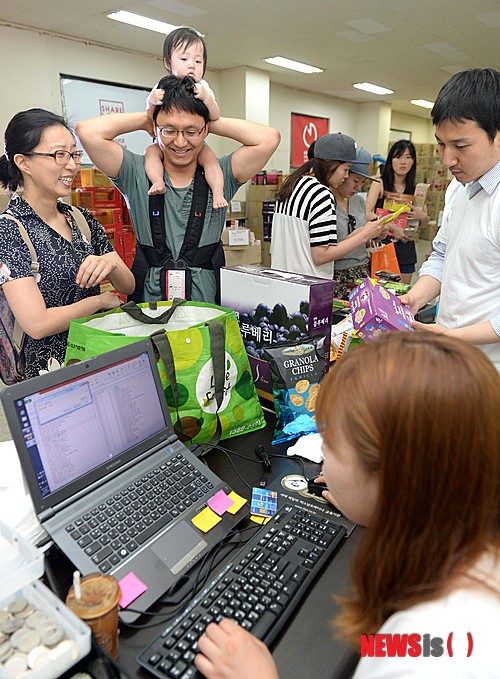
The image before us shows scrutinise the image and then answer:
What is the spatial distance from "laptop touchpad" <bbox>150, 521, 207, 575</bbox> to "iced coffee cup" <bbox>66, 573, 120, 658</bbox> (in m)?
0.16

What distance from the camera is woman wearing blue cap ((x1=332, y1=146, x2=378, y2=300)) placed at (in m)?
2.48

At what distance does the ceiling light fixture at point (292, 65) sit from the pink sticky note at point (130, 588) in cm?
704

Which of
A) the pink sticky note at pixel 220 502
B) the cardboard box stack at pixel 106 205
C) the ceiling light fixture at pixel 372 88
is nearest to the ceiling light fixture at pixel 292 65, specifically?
the ceiling light fixture at pixel 372 88

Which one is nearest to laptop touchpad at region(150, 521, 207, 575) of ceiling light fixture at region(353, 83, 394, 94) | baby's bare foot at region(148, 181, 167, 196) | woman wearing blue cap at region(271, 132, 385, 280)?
baby's bare foot at region(148, 181, 167, 196)

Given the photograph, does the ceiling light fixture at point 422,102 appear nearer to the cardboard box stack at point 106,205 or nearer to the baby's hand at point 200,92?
the cardboard box stack at point 106,205

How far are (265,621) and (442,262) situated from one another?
1.61 m

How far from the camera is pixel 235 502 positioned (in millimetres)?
1039

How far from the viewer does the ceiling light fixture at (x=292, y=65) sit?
6.64 metres

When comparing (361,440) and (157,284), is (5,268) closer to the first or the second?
(157,284)

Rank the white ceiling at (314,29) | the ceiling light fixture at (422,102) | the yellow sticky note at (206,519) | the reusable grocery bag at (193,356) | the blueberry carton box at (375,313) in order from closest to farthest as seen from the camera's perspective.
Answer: the yellow sticky note at (206,519), the reusable grocery bag at (193,356), the blueberry carton box at (375,313), the white ceiling at (314,29), the ceiling light fixture at (422,102)

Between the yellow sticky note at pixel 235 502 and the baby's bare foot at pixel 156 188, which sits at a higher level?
the baby's bare foot at pixel 156 188

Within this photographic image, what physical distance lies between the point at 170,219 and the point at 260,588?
4.27 feet

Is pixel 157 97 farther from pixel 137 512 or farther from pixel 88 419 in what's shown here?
pixel 137 512

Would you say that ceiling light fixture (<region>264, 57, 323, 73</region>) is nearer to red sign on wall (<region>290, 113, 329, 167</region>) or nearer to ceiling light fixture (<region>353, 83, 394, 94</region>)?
ceiling light fixture (<region>353, 83, 394, 94</region>)
